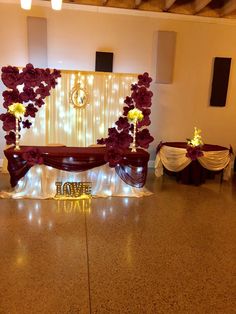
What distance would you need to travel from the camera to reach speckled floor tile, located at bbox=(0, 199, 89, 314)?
79.2 inches

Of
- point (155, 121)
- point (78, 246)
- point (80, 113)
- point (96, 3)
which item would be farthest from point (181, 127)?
point (78, 246)

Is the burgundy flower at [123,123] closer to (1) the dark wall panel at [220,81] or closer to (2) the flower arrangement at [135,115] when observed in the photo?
(2) the flower arrangement at [135,115]

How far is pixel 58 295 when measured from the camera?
209 cm

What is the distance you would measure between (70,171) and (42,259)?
1.65 m

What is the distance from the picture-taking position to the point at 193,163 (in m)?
5.11

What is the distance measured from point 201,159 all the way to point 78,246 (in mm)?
3197

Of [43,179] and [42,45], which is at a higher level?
[42,45]

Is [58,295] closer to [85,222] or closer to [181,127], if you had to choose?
[85,222]

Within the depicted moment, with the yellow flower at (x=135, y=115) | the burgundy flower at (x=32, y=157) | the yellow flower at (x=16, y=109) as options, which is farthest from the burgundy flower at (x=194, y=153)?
the yellow flower at (x=16, y=109)

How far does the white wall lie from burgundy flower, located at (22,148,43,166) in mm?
2501

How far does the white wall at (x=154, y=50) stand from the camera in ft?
18.4

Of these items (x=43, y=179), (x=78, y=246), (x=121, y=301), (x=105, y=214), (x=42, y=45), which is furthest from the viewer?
(x=42, y=45)

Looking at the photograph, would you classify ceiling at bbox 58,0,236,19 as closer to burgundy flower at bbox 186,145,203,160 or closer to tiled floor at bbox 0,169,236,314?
burgundy flower at bbox 186,145,203,160

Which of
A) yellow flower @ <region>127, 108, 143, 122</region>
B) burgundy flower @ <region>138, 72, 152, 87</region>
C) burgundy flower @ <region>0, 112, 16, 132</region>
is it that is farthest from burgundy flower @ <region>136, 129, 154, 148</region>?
burgundy flower @ <region>0, 112, 16, 132</region>
